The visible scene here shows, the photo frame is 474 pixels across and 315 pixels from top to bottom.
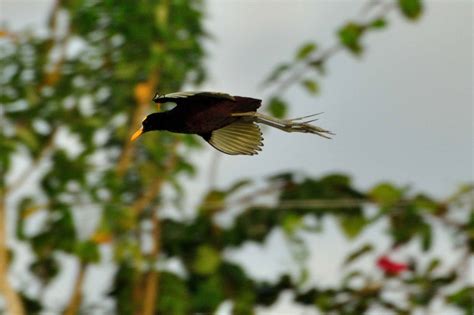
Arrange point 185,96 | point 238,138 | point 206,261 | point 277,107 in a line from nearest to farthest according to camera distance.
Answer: point 185,96 → point 238,138 → point 277,107 → point 206,261

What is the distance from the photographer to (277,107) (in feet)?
17.0

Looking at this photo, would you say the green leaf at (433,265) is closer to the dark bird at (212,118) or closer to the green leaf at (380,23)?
the green leaf at (380,23)

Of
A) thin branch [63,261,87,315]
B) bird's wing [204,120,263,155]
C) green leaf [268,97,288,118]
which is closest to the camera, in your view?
bird's wing [204,120,263,155]

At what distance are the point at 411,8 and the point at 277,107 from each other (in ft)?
2.78

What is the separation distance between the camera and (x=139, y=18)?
562 cm

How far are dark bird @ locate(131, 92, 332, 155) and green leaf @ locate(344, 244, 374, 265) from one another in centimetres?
444

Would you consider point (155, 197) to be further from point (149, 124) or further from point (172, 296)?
point (149, 124)

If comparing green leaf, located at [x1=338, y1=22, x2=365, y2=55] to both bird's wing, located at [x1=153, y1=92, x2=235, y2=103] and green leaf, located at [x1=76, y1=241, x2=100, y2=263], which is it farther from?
bird's wing, located at [x1=153, y1=92, x2=235, y2=103]

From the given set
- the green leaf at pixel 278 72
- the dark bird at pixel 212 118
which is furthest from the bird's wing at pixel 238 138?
the green leaf at pixel 278 72

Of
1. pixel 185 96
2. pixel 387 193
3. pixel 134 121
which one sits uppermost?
pixel 134 121

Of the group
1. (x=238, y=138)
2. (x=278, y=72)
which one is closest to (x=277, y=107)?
(x=278, y=72)

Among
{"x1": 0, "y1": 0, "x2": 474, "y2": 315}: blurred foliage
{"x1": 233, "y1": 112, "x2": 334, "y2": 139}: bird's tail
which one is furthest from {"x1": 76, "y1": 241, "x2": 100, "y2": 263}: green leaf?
{"x1": 233, "y1": 112, "x2": 334, "y2": 139}: bird's tail

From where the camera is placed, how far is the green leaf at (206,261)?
5.73 m

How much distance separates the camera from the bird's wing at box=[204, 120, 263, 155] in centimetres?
115
